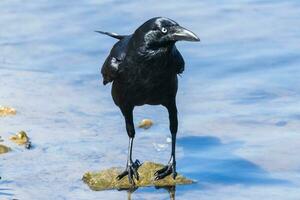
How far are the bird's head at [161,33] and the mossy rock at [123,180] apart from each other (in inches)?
42.0

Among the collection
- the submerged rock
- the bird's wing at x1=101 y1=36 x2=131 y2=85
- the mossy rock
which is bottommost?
the mossy rock

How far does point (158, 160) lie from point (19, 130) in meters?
1.33

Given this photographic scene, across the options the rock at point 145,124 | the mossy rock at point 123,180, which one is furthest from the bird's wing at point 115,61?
the rock at point 145,124

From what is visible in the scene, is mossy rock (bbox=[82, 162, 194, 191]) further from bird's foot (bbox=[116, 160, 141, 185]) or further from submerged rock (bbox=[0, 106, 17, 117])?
submerged rock (bbox=[0, 106, 17, 117])

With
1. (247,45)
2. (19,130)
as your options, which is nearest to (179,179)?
(19,130)

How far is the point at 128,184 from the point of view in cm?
813

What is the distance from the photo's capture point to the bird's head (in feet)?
24.2

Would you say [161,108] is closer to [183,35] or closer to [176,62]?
[176,62]

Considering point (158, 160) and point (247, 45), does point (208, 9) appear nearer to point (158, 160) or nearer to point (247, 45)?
point (247, 45)

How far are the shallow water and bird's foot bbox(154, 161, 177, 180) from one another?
0.13 m

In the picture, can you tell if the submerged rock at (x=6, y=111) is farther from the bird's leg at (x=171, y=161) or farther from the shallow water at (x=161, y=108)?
the bird's leg at (x=171, y=161)

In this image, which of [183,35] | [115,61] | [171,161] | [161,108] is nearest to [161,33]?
[183,35]

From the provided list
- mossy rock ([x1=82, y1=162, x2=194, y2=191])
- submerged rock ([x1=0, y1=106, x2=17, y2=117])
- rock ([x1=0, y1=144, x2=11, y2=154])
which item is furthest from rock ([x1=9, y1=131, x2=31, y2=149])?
mossy rock ([x1=82, y1=162, x2=194, y2=191])

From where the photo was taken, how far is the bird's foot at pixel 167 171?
26.6 ft
